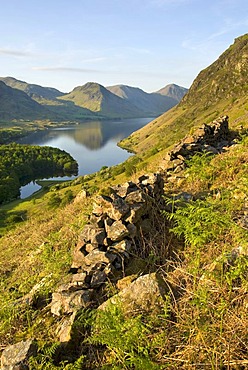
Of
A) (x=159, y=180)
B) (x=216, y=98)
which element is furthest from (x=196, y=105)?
(x=159, y=180)

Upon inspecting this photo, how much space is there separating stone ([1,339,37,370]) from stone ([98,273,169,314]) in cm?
155

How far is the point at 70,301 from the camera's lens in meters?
6.82

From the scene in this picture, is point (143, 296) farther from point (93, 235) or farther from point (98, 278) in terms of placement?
point (93, 235)

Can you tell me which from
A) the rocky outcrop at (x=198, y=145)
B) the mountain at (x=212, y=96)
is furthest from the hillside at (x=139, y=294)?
the mountain at (x=212, y=96)

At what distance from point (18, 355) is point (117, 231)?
3.97 meters

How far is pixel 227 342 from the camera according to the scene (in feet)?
15.1

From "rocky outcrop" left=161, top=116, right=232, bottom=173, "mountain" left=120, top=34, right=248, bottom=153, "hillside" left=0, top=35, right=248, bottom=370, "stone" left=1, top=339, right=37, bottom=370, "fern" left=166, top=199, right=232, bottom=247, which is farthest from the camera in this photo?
"mountain" left=120, top=34, right=248, bottom=153

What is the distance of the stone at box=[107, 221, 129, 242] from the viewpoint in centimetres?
844

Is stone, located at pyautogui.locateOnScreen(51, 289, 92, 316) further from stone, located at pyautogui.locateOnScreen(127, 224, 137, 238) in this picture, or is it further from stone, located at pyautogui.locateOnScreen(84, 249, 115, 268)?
stone, located at pyautogui.locateOnScreen(127, 224, 137, 238)

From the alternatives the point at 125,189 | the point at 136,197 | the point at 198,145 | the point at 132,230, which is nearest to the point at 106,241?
the point at 132,230

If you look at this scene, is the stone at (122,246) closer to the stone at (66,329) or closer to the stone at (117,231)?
the stone at (117,231)

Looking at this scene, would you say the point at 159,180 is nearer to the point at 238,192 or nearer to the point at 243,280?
the point at 238,192

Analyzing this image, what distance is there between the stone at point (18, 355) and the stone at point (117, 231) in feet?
11.3

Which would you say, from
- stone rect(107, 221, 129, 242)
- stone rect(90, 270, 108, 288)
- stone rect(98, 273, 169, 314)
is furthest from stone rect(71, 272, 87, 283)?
stone rect(107, 221, 129, 242)
